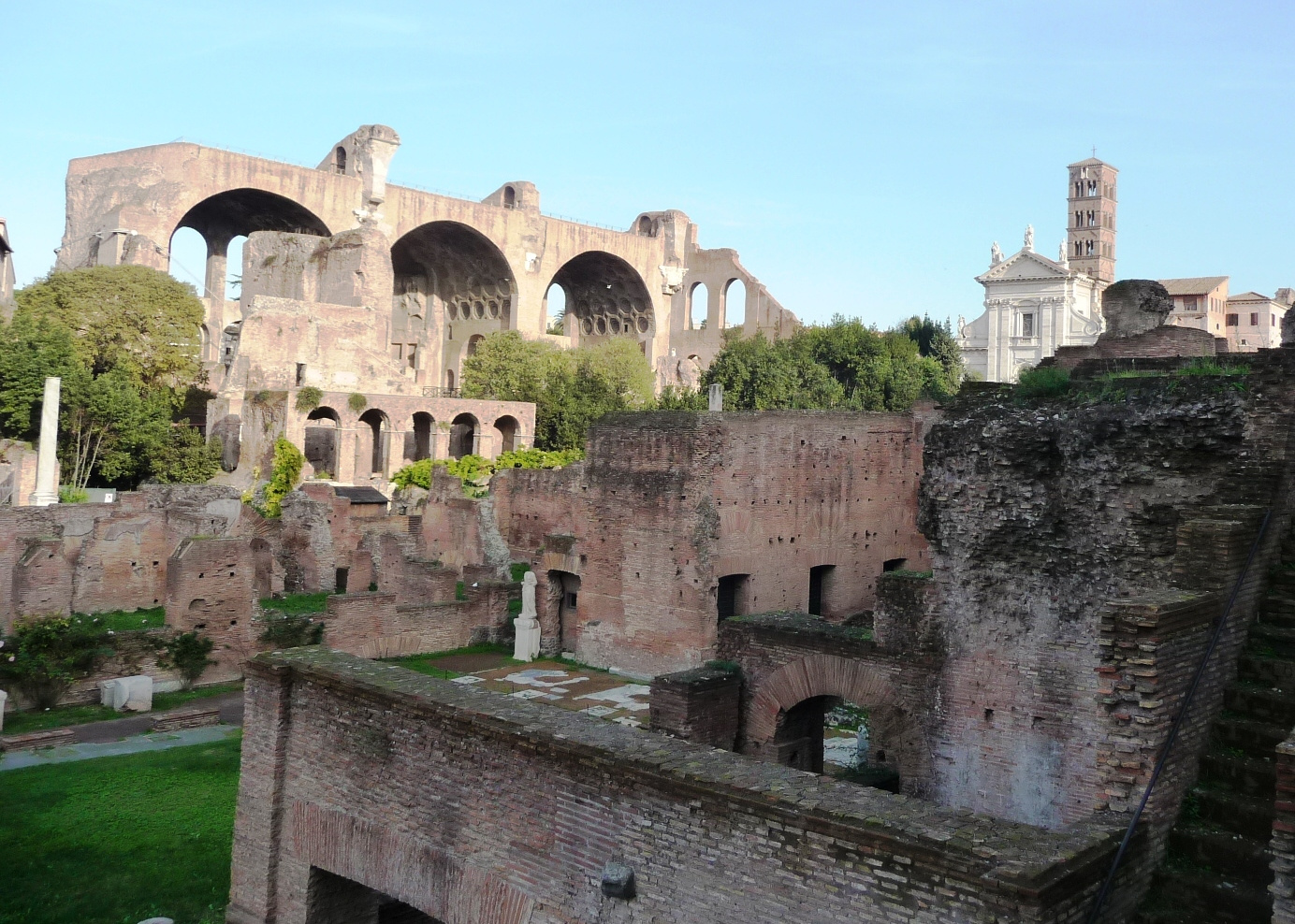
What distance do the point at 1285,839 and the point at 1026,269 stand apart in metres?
57.2

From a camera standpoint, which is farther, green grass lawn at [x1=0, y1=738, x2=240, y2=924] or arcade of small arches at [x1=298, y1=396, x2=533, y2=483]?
arcade of small arches at [x1=298, y1=396, x2=533, y2=483]

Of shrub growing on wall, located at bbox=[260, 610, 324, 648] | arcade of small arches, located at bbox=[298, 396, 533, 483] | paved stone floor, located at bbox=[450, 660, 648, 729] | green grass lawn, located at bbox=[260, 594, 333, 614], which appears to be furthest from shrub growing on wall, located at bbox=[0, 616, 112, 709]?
arcade of small arches, located at bbox=[298, 396, 533, 483]

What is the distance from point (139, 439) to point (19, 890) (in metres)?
26.4

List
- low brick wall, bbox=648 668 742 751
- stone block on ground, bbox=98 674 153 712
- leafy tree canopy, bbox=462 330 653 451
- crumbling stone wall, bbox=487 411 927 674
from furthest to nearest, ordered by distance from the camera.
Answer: leafy tree canopy, bbox=462 330 653 451 < crumbling stone wall, bbox=487 411 927 674 < stone block on ground, bbox=98 674 153 712 < low brick wall, bbox=648 668 742 751

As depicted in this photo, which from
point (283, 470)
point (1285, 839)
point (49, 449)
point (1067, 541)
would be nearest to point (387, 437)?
point (283, 470)

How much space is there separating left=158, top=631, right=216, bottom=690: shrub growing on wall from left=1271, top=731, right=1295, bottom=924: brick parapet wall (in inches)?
541

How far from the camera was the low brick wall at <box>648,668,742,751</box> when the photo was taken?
368 inches

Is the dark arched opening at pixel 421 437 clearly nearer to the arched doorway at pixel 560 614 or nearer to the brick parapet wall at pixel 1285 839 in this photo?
the arched doorway at pixel 560 614

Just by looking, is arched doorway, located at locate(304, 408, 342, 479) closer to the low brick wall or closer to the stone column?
the stone column

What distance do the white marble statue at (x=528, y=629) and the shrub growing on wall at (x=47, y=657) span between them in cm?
588

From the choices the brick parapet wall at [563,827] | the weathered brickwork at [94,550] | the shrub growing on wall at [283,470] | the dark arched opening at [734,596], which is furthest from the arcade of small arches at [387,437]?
the brick parapet wall at [563,827]

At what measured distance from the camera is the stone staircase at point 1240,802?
4.94m

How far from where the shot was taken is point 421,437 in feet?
133

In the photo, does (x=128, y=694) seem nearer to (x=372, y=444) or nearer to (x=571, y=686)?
(x=571, y=686)
